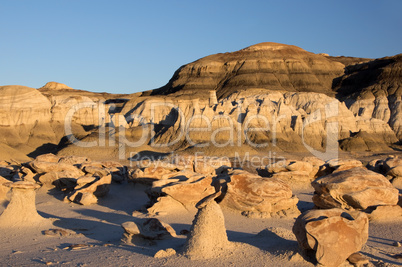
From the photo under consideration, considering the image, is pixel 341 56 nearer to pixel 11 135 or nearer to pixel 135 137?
pixel 135 137

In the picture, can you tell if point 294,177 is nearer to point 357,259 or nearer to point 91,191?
point 91,191

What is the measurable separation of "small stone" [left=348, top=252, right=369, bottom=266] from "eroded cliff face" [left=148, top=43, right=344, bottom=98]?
205 feet

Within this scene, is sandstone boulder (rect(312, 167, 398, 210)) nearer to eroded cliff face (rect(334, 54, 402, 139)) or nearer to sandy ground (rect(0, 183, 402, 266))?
sandy ground (rect(0, 183, 402, 266))

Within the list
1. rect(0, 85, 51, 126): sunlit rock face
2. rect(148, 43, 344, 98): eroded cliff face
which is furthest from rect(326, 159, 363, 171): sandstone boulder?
rect(148, 43, 344, 98): eroded cliff face

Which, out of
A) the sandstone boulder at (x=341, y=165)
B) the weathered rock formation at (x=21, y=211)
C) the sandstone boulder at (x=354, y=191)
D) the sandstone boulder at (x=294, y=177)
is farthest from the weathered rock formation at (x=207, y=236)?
the sandstone boulder at (x=341, y=165)

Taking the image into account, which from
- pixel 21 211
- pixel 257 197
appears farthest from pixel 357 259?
pixel 21 211

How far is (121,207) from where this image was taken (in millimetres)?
13844

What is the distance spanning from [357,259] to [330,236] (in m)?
0.61

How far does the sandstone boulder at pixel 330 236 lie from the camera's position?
→ 261 inches

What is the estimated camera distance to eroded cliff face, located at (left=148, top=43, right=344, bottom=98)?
72.9 m

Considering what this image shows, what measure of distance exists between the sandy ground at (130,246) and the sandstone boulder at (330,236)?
0.32 metres

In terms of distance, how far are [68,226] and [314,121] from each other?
4456 centimetres

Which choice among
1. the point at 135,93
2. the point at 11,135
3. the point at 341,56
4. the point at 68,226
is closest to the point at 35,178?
the point at 68,226

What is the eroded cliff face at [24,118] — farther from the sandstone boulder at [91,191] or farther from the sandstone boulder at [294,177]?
the sandstone boulder at [294,177]
